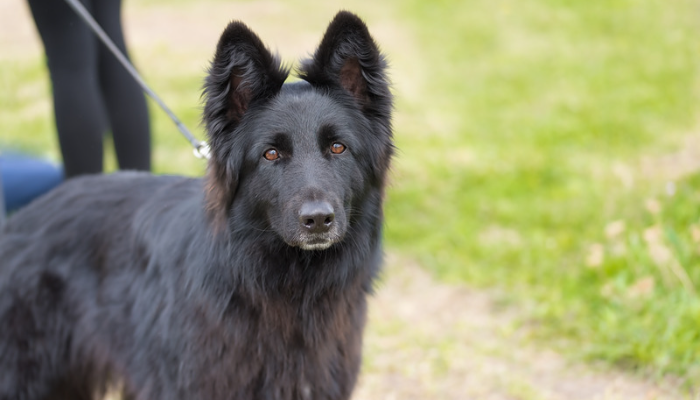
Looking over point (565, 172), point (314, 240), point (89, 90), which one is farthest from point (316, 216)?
point (565, 172)

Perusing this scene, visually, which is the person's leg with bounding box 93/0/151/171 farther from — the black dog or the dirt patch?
the dirt patch

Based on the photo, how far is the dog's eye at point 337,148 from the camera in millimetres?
2613

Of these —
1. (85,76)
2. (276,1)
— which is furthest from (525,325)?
(276,1)

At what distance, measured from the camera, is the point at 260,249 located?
8.46 feet

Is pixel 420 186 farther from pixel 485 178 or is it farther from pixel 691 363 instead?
pixel 691 363

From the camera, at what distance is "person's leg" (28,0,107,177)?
3.38 metres

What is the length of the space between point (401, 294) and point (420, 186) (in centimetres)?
166

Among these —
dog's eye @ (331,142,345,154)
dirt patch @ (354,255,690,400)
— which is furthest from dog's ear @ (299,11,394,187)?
dirt patch @ (354,255,690,400)

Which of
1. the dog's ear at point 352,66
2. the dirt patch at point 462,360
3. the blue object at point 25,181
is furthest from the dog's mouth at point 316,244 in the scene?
the blue object at point 25,181

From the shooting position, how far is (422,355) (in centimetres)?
407

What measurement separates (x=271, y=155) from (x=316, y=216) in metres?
0.37

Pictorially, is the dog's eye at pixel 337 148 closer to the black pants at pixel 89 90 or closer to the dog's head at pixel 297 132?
the dog's head at pixel 297 132

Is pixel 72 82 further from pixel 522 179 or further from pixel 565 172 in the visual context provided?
pixel 565 172

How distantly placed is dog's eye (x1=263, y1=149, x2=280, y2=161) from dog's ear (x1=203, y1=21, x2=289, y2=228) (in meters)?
0.11
